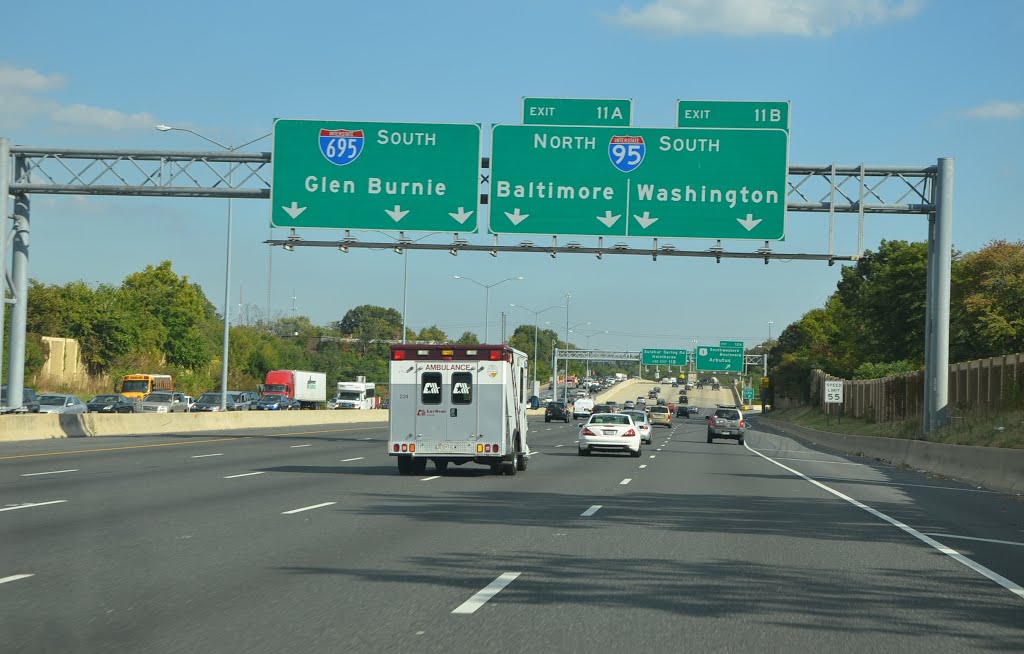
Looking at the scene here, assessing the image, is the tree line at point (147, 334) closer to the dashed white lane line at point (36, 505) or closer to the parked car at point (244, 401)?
the parked car at point (244, 401)

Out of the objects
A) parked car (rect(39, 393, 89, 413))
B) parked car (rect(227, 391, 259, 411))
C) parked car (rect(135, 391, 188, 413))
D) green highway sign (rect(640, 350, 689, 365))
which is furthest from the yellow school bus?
green highway sign (rect(640, 350, 689, 365))

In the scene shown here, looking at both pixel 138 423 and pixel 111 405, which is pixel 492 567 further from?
pixel 111 405

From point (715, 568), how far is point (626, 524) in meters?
4.29

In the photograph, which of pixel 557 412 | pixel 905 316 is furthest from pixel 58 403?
pixel 905 316

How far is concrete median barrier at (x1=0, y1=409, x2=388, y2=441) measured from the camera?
37.6 m

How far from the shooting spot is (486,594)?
10016mm

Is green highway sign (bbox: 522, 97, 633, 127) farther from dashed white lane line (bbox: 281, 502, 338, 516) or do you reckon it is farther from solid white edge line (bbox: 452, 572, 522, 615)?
solid white edge line (bbox: 452, 572, 522, 615)

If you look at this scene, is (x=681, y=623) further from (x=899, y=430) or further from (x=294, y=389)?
(x=294, y=389)

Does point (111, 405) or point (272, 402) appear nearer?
point (111, 405)

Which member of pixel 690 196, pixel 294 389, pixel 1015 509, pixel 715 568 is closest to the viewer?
pixel 715 568

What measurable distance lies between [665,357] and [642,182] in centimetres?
10023

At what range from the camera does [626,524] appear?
16094 mm

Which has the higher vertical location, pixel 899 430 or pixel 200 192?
pixel 200 192

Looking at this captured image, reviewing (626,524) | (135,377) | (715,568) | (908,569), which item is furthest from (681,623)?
(135,377)
